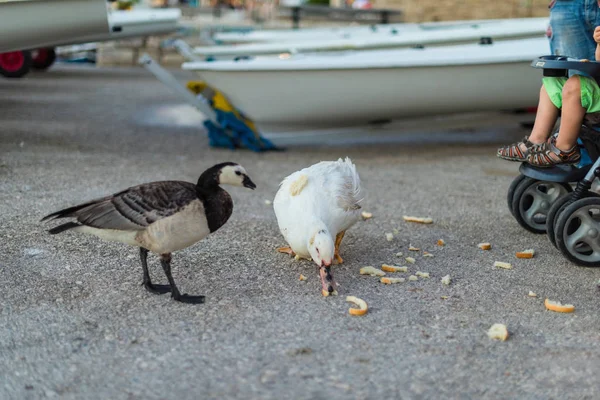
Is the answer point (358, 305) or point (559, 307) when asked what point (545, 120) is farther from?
point (358, 305)

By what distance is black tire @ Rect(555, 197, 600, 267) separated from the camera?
425 centimetres

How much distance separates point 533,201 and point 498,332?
6.09 ft

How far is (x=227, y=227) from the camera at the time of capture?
5145 mm

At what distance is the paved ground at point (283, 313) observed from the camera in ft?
9.68

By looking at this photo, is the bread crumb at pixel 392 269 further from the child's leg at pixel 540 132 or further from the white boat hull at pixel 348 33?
the white boat hull at pixel 348 33

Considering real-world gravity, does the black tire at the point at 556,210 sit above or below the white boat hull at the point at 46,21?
below

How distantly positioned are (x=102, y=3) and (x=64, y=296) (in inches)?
188

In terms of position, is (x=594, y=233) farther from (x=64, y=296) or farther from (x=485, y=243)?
(x=64, y=296)

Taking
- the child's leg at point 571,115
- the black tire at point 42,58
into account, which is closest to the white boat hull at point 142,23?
the black tire at point 42,58

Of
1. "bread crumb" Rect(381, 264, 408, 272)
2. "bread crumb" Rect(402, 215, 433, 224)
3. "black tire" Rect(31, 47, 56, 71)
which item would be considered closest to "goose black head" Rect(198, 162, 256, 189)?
"bread crumb" Rect(381, 264, 408, 272)

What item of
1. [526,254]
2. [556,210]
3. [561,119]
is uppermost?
[561,119]

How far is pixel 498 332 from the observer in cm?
341

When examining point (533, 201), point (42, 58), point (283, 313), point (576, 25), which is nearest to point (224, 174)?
point (283, 313)

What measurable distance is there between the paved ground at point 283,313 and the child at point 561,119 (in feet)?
2.10
